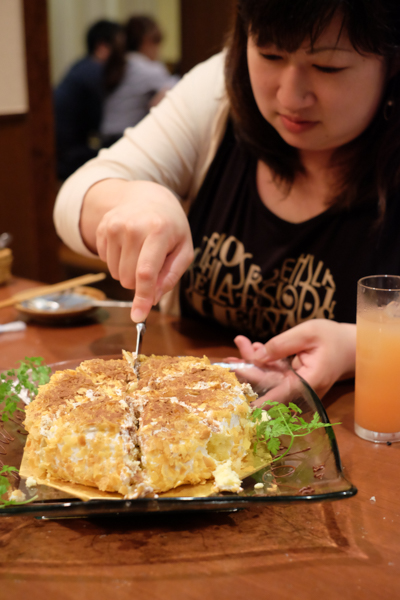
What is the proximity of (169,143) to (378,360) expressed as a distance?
0.93 m

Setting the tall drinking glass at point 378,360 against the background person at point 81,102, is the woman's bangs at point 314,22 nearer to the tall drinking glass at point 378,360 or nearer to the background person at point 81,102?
the tall drinking glass at point 378,360

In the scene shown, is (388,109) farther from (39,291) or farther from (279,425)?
(39,291)

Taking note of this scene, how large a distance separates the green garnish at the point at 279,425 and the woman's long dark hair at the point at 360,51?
662 millimetres

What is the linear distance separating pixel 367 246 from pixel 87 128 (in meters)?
4.03

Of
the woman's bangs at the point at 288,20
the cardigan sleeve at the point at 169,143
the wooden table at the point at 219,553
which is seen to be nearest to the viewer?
the wooden table at the point at 219,553

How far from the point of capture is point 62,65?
6.67 metres

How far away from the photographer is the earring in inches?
49.9

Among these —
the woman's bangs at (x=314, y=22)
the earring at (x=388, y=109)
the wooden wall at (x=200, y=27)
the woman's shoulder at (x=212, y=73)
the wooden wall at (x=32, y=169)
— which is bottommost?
the wooden wall at (x=32, y=169)

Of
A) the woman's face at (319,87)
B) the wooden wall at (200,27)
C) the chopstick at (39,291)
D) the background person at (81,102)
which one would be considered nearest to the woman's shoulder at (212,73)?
the woman's face at (319,87)

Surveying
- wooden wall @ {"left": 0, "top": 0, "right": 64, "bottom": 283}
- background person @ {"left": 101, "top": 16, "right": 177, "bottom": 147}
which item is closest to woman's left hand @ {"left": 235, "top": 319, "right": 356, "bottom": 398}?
wooden wall @ {"left": 0, "top": 0, "right": 64, "bottom": 283}

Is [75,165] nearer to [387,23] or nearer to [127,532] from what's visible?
[387,23]

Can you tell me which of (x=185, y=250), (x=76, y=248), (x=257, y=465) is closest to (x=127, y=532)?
(x=257, y=465)

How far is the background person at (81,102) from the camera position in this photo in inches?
187

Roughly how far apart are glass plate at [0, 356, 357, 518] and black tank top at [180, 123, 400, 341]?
0.44 metres
